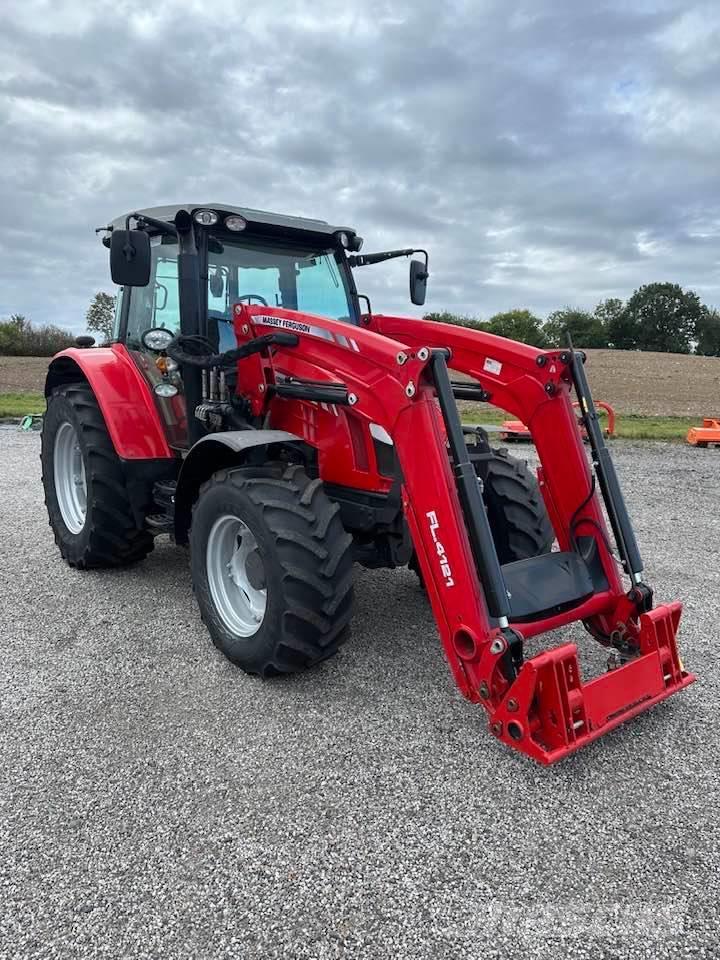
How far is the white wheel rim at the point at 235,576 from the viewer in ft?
12.4

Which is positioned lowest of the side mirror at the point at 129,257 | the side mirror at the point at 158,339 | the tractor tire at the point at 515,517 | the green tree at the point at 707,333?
the tractor tire at the point at 515,517

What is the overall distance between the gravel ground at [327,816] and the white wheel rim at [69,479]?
1.65 meters

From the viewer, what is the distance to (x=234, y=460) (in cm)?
396

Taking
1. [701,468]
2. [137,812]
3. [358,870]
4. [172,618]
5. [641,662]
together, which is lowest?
[358,870]

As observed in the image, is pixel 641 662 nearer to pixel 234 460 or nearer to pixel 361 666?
pixel 361 666

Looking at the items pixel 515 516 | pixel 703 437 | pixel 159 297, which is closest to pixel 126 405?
pixel 159 297

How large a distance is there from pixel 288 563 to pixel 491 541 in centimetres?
94

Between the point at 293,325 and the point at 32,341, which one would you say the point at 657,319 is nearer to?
the point at 32,341

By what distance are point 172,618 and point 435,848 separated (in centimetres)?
248

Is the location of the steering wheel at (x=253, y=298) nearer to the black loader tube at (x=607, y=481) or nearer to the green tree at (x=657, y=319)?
the black loader tube at (x=607, y=481)

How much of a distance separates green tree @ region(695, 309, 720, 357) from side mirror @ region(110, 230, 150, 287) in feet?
291

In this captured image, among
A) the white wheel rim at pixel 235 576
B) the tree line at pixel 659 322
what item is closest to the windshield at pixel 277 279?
the white wheel rim at pixel 235 576

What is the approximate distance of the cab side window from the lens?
4648 mm

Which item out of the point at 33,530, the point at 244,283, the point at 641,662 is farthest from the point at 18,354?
the point at 641,662
